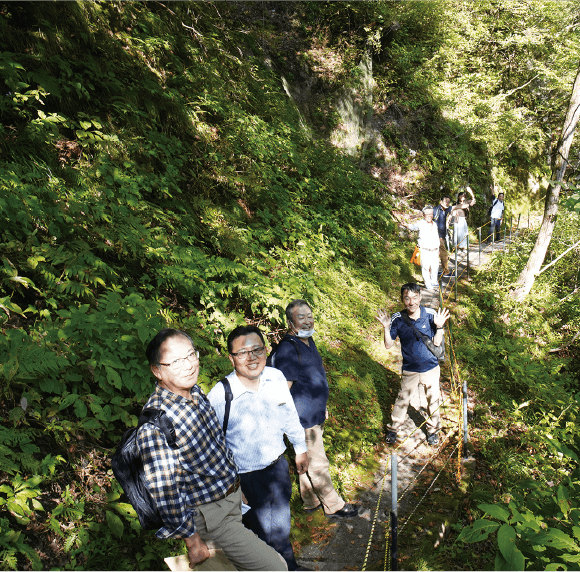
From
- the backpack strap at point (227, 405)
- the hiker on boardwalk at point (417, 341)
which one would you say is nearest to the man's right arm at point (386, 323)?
the hiker on boardwalk at point (417, 341)

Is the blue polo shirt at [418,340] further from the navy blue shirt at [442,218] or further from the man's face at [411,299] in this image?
the navy blue shirt at [442,218]

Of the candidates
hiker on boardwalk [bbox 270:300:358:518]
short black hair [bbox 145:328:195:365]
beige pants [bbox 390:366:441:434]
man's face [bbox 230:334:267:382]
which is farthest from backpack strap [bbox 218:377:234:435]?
beige pants [bbox 390:366:441:434]

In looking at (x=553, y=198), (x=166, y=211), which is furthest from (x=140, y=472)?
(x=553, y=198)

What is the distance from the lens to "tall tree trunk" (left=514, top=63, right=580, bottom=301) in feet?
30.6

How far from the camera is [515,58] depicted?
61.1ft

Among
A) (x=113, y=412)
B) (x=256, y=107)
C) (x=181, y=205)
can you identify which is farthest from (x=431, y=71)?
(x=113, y=412)

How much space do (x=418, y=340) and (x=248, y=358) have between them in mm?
3059

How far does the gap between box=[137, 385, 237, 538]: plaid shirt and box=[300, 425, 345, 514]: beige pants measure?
1.81 m

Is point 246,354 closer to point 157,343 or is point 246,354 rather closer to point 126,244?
point 157,343

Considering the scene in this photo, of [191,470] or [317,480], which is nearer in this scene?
[191,470]

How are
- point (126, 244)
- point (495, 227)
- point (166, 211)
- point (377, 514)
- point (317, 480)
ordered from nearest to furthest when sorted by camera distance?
point (317, 480)
point (377, 514)
point (126, 244)
point (166, 211)
point (495, 227)

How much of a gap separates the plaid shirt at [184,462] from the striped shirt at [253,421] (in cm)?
24

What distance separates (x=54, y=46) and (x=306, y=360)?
5.60m

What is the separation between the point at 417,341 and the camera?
206 inches
